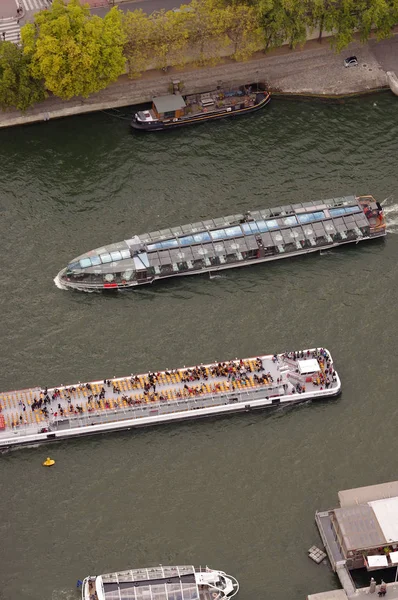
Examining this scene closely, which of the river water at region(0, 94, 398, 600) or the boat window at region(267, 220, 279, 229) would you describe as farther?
the boat window at region(267, 220, 279, 229)

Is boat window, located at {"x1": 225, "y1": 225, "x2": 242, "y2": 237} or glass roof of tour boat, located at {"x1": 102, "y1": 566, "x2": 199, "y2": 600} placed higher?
boat window, located at {"x1": 225, "y1": 225, "x2": 242, "y2": 237}

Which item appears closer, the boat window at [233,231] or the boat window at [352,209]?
the boat window at [233,231]

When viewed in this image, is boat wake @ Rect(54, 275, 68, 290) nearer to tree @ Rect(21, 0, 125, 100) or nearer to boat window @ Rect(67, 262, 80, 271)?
boat window @ Rect(67, 262, 80, 271)

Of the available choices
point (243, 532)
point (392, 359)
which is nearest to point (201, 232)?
point (392, 359)

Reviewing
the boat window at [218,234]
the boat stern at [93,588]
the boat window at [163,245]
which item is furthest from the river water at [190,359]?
the boat window at [218,234]

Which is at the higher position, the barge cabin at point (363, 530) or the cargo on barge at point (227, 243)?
the cargo on barge at point (227, 243)

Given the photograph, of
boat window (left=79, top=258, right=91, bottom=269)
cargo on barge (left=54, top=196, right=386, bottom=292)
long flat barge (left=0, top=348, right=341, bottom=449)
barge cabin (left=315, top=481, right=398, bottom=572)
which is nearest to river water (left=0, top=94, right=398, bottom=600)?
long flat barge (left=0, top=348, right=341, bottom=449)

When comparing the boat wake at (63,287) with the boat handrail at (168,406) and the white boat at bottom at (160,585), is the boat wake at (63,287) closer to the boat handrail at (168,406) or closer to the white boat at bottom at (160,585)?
the boat handrail at (168,406)

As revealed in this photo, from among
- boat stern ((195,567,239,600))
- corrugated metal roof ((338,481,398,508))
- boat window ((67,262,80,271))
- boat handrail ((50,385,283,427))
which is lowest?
boat stern ((195,567,239,600))
